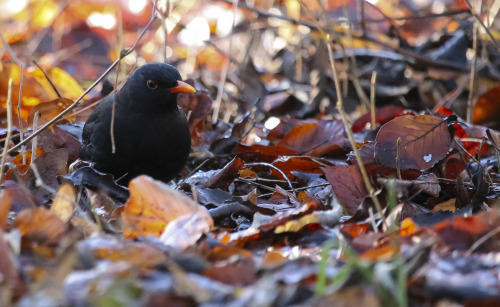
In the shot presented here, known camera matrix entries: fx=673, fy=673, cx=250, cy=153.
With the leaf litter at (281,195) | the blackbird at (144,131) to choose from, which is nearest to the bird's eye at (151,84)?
the blackbird at (144,131)

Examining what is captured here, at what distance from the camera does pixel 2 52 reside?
4.77 m

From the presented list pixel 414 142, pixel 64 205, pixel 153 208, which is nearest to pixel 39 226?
pixel 64 205

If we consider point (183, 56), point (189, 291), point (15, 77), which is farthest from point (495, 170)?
point (183, 56)

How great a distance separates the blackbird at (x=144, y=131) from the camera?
3285mm

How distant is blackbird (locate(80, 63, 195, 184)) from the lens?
3285mm

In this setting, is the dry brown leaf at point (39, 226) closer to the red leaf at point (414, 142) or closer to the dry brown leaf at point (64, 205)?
the dry brown leaf at point (64, 205)

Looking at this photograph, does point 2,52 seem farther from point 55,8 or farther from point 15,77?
point 55,8

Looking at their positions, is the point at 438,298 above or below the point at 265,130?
above

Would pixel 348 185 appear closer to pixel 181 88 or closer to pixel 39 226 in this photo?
pixel 181 88

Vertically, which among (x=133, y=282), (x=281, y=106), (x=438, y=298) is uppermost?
(x=133, y=282)

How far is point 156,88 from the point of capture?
3.45 meters

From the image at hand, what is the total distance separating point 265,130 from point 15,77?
1597mm

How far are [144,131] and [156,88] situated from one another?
10.5 inches

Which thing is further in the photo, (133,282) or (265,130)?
(265,130)
